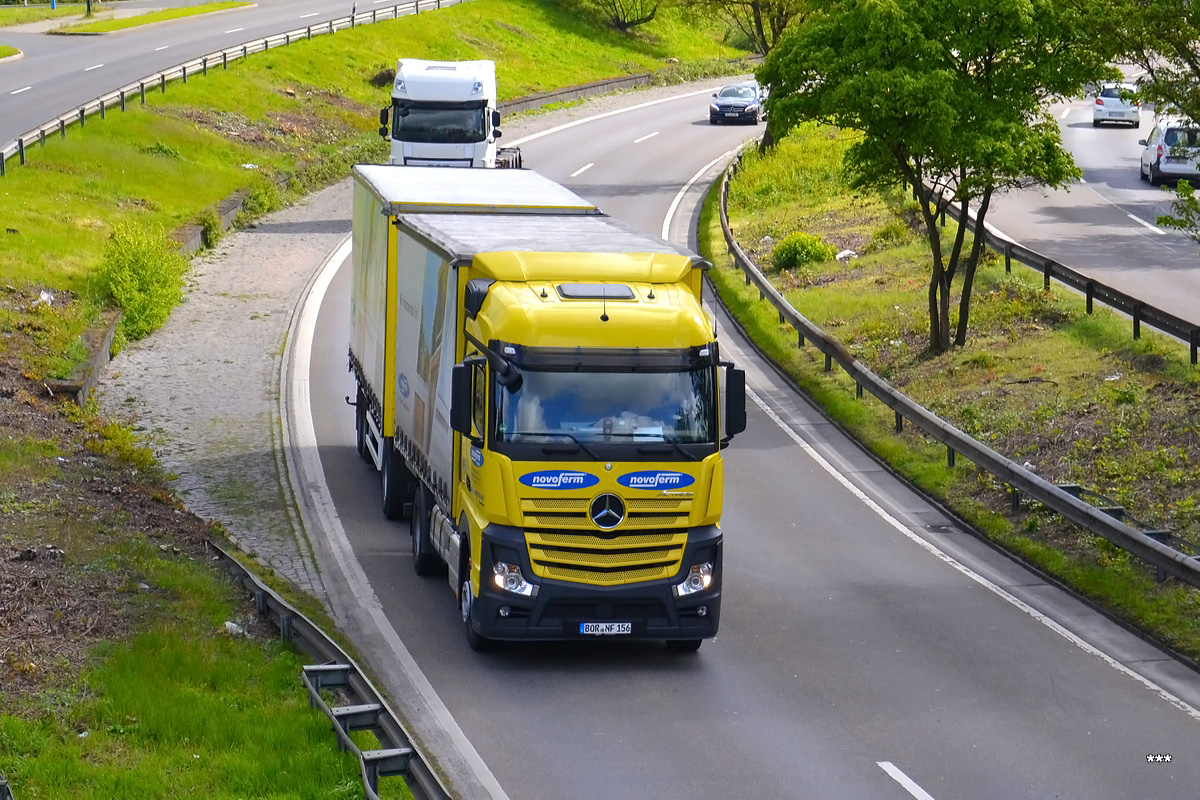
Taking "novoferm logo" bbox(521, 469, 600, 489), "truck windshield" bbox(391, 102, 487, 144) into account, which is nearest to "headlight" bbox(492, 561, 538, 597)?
"novoferm logo" bbox(521, 469, 600, 489)

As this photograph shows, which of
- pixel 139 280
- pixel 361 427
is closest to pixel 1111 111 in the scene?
pixel 139 280

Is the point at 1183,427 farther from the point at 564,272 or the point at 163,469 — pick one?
the point at 163,469

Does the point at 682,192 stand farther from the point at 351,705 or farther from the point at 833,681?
the point at 351,705

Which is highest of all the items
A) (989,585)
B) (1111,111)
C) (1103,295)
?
(1111,111)

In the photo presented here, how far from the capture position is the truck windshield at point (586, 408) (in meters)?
12.6

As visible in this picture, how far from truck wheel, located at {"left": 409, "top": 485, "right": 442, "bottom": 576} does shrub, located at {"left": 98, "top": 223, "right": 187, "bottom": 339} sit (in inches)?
Answer: 478

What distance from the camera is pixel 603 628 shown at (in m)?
12.9

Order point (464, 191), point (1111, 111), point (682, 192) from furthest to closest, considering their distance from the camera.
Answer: point (1111, 111), point (682, 192), point (464, 191)

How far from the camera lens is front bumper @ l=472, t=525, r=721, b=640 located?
12711 mm

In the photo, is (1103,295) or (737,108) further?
(737,108)

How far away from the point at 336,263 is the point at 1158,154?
23.3m

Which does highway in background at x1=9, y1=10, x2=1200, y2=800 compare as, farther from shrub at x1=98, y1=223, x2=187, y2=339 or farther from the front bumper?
shrub at x1=98, y1=223, x2=187, y2=339

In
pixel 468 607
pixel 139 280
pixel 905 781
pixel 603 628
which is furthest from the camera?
pixel 139 280

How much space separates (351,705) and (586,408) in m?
3.25
